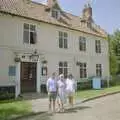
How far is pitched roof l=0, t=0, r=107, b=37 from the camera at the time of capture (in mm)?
21375

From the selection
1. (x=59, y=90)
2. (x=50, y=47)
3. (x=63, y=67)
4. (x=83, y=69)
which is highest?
(x=50, y=47)

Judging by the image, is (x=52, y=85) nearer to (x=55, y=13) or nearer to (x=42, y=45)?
(x=42, y=45)

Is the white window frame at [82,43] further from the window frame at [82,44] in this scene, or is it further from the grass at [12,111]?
the grass at [12,111]

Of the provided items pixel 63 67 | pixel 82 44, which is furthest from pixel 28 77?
pixel 82 44

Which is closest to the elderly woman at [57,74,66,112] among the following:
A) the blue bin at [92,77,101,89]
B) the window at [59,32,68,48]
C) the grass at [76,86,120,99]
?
the grass at [76,86,120,99]

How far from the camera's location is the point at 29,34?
21906mm

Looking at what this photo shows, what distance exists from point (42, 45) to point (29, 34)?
1.65 metres

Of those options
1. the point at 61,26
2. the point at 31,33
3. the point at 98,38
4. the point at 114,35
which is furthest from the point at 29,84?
the point at 114,35

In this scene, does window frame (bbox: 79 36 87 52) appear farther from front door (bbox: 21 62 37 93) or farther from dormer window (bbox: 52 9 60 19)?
front door (bbox: 21 62 37 93)

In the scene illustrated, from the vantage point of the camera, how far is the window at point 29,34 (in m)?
21.7

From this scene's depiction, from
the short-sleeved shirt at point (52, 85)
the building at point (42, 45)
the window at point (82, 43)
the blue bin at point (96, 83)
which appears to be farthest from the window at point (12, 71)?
the blue bin at point (96, 83)

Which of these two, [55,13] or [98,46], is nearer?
[55,13]

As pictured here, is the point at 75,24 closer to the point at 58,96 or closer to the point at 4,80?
the point at 4,80

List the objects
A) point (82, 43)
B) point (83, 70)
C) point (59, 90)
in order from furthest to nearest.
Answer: point (82, 43), point (83, 70), point (59, 90)
